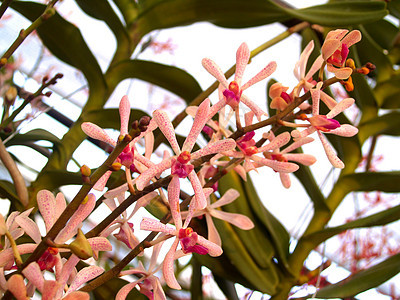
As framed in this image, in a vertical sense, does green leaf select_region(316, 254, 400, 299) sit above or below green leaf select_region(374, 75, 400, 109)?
below

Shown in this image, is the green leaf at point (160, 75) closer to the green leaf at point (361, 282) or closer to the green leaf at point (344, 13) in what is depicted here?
the green leaf at point (344, 13)

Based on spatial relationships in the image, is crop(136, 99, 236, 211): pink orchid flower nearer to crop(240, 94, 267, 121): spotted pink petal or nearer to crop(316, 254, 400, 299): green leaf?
crop(240, 94, 267, 121): spotted pink petal

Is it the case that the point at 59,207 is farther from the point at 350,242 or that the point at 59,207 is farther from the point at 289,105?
the point at 350,242

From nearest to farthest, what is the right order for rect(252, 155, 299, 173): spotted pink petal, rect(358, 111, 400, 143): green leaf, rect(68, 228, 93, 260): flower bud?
rect(68, 228, 93, 260): flower bud, rect(252, 155, 299, 173): spotted pink petal, rect(358, 111, 400, 143): green leaf

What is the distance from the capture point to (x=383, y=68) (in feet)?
2.31

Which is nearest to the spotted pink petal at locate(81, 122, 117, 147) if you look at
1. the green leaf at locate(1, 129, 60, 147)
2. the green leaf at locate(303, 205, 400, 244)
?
the green leaf at locate(1, 129, 60, 147)

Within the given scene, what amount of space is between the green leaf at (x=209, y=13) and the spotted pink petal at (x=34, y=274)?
0.42 metres

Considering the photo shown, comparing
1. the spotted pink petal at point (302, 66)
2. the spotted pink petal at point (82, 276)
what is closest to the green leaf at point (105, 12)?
the spotted pink petal at point (302, 66)

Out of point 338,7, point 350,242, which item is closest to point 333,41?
point 338,7

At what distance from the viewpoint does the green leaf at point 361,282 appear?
50 centimetres

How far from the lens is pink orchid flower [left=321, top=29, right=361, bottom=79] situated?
12.5 inches

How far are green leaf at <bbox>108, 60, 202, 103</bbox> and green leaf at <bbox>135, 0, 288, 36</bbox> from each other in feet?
0.23

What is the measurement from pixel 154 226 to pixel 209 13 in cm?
38

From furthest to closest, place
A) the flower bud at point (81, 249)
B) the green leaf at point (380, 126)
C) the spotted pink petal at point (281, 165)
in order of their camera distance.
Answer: the green leaf at point (380, 126)
the spotted pink petal at point (281, 165)
the flower bud at point (81, 249)
